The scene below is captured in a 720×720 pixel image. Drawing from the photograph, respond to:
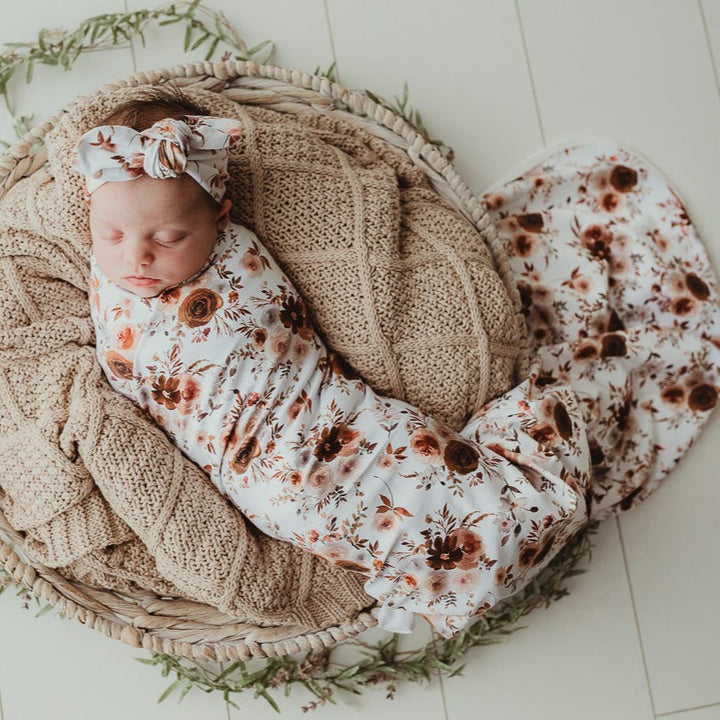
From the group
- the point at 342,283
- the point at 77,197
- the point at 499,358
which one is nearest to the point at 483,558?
the point at 499,358

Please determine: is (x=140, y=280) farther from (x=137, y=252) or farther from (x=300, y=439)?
(x=300, y=439)


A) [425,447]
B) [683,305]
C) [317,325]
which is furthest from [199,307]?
[683,305]

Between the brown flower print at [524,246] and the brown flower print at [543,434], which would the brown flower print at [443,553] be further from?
the brown flower print at [524,246]

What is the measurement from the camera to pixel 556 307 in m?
1.48

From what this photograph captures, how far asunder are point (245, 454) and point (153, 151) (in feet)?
1.47

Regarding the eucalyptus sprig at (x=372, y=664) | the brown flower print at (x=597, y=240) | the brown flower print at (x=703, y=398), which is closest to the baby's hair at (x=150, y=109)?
the brown flower print at (x=597, y=240)

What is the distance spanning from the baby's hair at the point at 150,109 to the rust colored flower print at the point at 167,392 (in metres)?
0.35

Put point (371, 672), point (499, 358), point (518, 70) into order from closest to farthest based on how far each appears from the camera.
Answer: point (499, 358) → point (371, 672) → point (518, 70)

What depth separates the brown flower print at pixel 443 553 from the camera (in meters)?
1.18

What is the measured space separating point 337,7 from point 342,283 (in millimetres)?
584

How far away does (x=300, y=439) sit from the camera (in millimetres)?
1207

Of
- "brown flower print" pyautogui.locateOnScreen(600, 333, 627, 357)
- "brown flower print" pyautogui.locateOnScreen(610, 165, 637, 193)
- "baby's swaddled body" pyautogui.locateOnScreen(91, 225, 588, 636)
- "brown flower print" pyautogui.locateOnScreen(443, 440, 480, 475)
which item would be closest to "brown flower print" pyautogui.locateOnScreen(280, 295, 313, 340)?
"baby's swaddled body" pyautogui.locateOnScreen(91, 225, 588, 636)

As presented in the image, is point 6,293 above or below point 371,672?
above

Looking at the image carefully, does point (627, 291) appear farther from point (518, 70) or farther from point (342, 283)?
point (342, 283)
